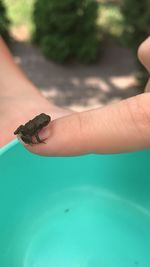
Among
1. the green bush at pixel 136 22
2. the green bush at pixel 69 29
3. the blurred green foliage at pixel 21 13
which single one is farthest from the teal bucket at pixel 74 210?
the blurred green foliage at pixel 21 13

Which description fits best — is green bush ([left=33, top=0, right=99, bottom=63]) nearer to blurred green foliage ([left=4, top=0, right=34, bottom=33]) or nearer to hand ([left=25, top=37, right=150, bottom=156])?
blurred green foliage ([left=4, top=0, right=34, bottom=33])

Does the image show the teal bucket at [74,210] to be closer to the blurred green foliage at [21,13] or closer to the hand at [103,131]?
the hand at [103,131]

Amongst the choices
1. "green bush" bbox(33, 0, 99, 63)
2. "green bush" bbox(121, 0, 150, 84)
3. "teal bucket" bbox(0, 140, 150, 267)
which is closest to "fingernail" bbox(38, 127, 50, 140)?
"teal bucket" bbox(0, 140, 150, 267)

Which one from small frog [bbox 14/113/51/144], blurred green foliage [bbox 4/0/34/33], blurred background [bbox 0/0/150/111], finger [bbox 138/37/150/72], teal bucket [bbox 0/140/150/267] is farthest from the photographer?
blurred green foliage [bbox 4/0/34/33]

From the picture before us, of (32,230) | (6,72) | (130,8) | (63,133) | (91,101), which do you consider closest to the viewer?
(63,133)

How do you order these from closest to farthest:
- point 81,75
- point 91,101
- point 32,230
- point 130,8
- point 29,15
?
1. point 32,230
2. point 130,8
3. point 91,101
4. point 81,75
5. point 29,15

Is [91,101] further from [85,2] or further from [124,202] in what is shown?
[124,202]

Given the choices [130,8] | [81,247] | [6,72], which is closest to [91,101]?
[130,8]
